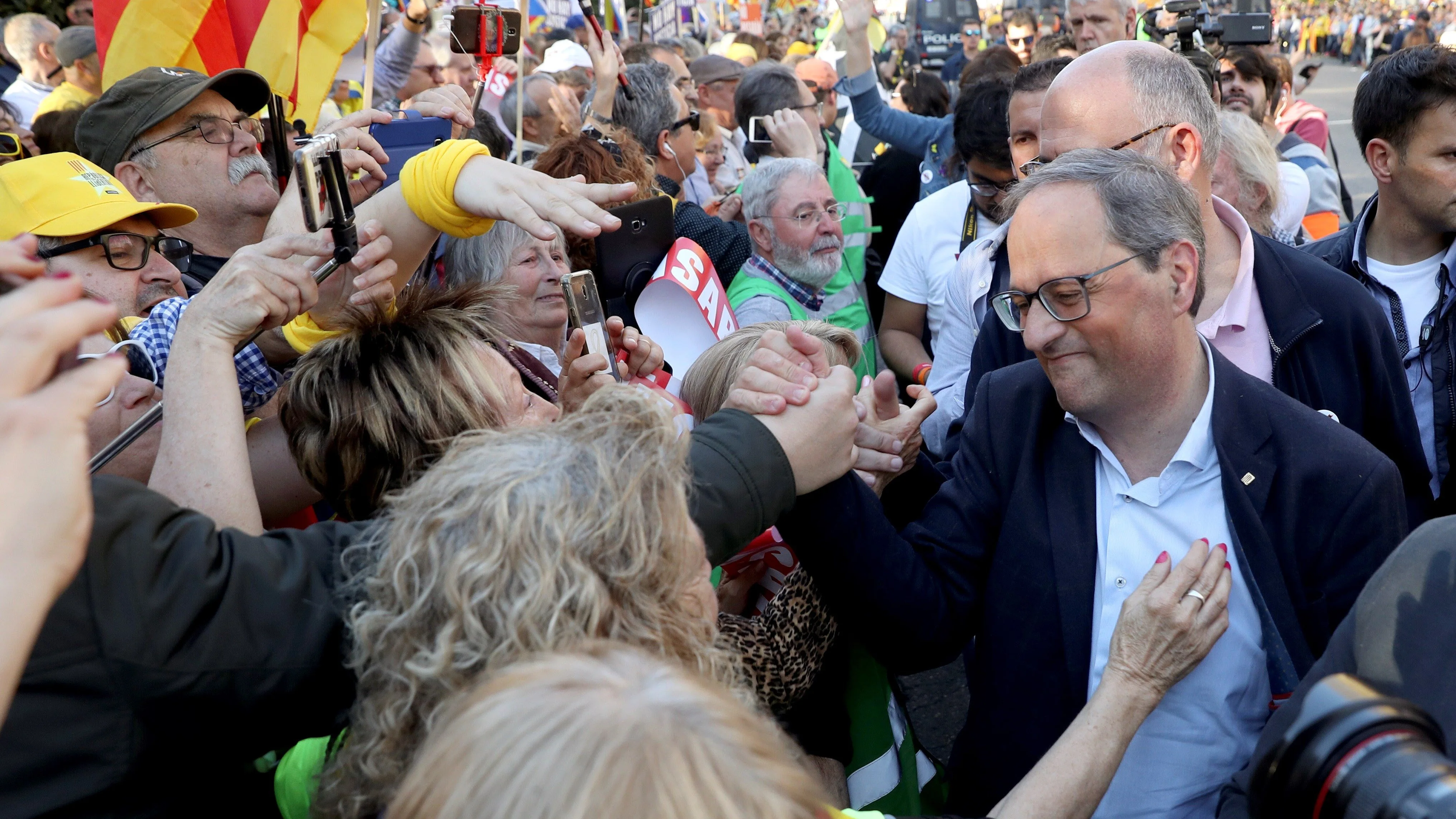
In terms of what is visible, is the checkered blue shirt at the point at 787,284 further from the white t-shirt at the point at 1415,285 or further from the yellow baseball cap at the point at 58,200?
the yellow baseball cap at the point at 58,200

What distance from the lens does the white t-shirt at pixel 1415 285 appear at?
2.96 metres

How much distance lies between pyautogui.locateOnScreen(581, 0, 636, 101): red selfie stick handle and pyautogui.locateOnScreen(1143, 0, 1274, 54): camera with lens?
2.33 metres

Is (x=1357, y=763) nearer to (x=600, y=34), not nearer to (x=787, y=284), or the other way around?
(x=787, y=284)

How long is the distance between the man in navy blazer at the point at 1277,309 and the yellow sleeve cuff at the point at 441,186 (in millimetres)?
1082

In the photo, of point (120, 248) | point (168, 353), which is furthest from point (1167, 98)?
point (120, 248)

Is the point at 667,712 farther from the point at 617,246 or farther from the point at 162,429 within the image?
the point at 617,246

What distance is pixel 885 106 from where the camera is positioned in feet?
19.9

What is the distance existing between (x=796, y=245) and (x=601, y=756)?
3113mm

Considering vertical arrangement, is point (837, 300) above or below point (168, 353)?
below

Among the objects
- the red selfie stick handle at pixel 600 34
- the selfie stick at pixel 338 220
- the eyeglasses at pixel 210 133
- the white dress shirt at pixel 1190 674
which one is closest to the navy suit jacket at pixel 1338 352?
the white dress shirt at pixel 1190 674

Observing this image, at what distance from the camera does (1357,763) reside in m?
0.88

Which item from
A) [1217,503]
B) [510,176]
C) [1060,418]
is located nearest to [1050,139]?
[1060,418]

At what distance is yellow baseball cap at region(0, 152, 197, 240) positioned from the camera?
85.0 inches

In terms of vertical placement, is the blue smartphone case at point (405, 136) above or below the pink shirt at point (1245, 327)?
above
